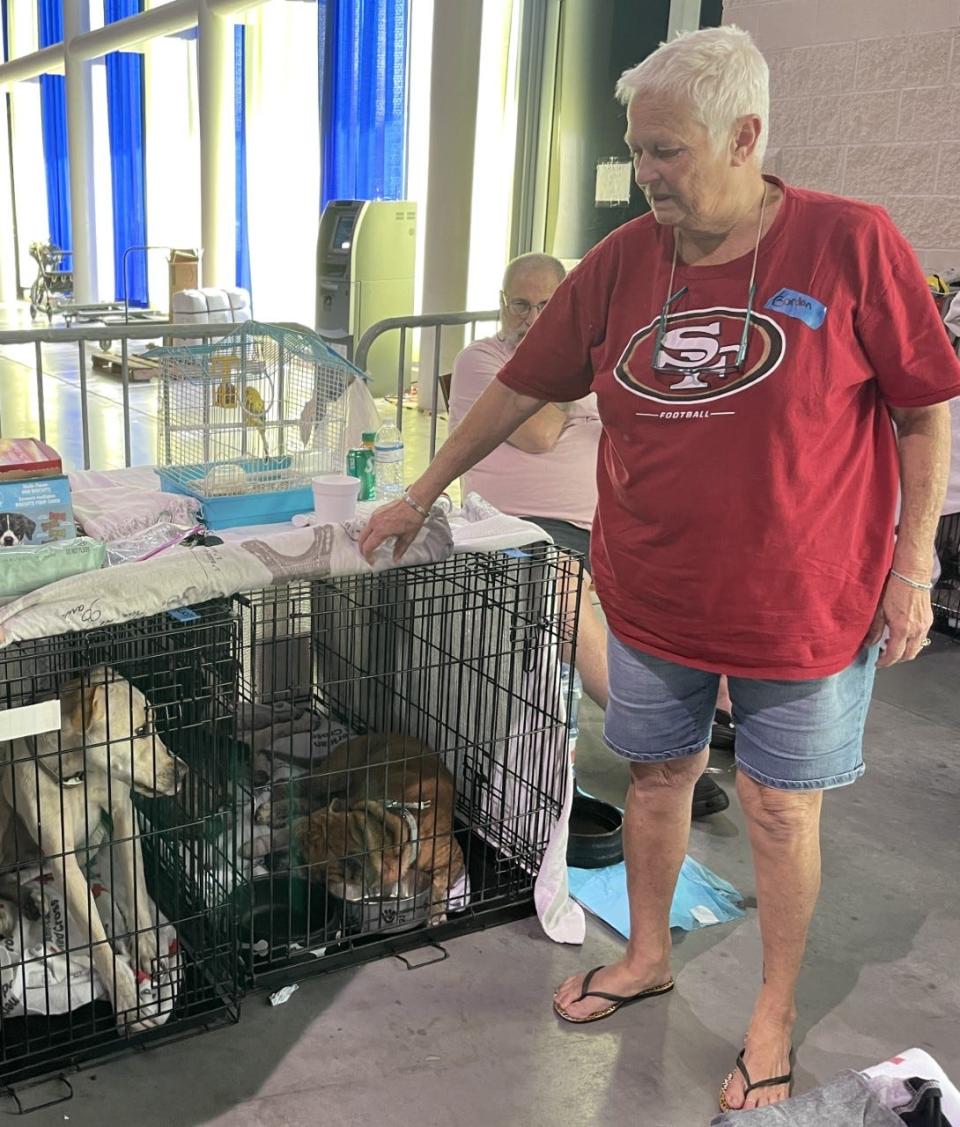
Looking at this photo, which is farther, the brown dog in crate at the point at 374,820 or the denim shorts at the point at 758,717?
the brown dog in crate at the point at 374,820

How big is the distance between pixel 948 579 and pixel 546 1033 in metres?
2.57

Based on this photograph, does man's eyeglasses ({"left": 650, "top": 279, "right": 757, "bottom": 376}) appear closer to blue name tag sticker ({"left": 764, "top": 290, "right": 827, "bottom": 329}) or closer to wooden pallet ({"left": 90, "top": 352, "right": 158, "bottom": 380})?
blue name tag sticker ({"left": 764, "top": 290, "right": 827, "bottom": 329})

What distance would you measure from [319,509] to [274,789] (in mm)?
526

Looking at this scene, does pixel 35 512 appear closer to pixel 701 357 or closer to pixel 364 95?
pixel 701 357

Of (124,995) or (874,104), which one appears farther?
(874,104)

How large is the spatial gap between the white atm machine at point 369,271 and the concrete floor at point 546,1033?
5834 mm

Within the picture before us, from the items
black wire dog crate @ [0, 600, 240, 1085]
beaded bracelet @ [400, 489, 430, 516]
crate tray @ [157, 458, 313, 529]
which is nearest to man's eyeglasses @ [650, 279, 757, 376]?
beaded bracelet @ [400, 489, 430, 516]

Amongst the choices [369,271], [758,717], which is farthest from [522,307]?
[369,271]

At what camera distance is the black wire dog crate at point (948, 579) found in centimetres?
389

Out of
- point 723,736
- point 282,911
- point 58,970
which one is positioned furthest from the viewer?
point 723,736

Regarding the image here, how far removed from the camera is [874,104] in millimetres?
3986

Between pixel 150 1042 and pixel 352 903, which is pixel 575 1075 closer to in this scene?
pixel 352 903

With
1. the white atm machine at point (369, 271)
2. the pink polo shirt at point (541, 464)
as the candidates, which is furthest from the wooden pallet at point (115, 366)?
the pink polo shirt at point (541, 464)

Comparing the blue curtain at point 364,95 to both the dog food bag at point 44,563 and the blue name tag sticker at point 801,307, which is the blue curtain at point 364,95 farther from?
the blue name tag sticker at point 801,307
